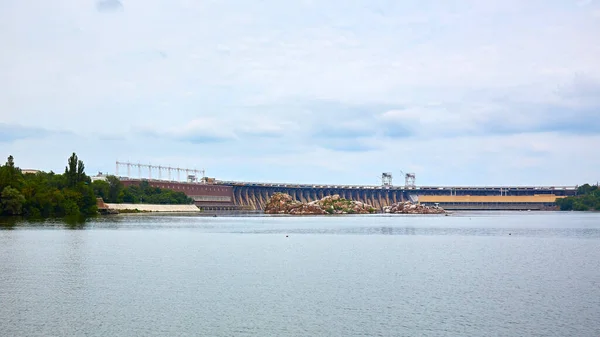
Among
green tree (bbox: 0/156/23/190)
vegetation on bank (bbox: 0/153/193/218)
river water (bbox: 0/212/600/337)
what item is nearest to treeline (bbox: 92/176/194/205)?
vegetation on bank (bbox: 0/153/193/218)

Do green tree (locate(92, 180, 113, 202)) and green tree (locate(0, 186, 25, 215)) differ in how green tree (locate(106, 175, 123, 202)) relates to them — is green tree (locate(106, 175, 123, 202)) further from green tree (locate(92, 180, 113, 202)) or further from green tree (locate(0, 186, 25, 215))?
green tree (locate(0, 186, 25, 215))

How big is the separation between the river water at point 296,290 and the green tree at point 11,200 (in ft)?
177

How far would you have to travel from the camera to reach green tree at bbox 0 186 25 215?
4587 inches

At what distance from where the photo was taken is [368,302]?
35.0 metres

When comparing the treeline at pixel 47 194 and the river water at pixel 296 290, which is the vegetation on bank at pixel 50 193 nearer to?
the treeline at pixel 47 194

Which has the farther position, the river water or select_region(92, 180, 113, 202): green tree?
select_region(92, 180, 113, 202): green tree

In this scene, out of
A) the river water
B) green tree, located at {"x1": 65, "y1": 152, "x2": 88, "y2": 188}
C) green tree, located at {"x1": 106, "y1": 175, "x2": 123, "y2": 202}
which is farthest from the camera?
green tree, located at {"x1": 106, "y1": 175, "x2": 123, "y2": 202}

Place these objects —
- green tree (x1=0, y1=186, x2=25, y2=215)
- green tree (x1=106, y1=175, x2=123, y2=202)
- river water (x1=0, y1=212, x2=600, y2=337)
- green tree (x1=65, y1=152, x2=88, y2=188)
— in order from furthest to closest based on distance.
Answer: green tree (x1=106, y1=175, x2=123, y2=202) < green tree (x1=65, y1=152, x2=88, y2=188) < green tree (x1=0, y1=186, x2=25, y2=215) < river water (x1=0, y1=212, x2=600, y2=337)

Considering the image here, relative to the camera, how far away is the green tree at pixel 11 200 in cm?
11650

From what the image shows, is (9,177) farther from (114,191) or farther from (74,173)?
(114,191)

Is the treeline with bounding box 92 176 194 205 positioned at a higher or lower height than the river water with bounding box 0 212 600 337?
higher

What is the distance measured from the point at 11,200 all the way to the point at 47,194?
13980 mm

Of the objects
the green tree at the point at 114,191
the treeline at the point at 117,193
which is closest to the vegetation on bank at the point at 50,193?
the treeline at the point at 117,193

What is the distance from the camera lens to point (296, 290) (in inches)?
1524
